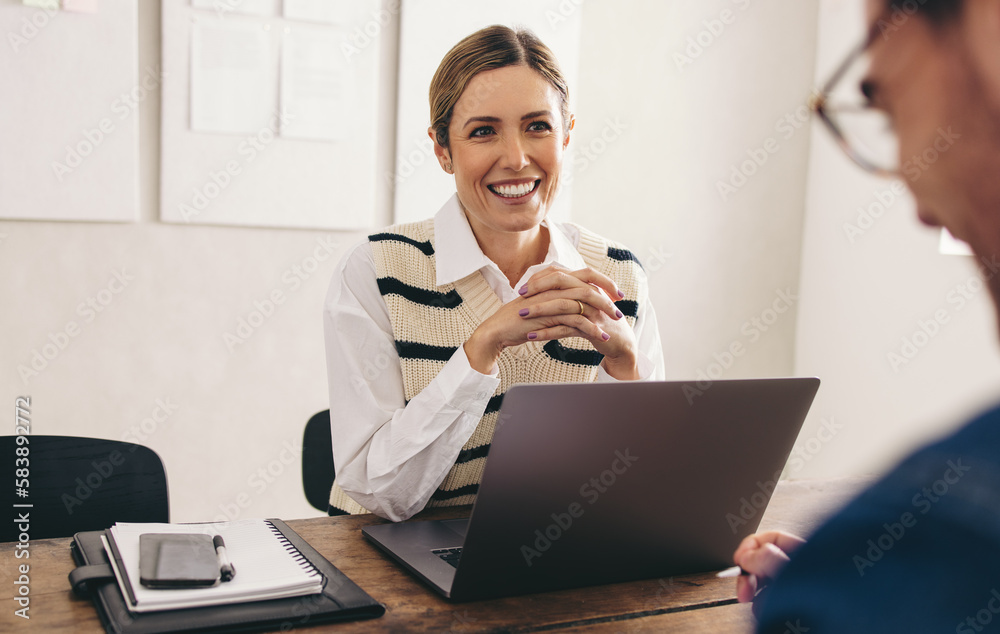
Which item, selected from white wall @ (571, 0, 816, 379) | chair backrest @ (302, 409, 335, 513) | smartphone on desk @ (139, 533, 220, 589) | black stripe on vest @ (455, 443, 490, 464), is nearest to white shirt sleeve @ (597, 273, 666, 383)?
black stripe on vest @ (455, 443, 490, 464)

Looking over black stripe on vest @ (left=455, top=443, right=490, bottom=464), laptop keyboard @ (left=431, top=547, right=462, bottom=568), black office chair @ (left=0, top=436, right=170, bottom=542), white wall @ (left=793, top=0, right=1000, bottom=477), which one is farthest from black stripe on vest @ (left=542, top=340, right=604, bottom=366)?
white wall @ (left=793, top=0, right=1000, bottom=477)

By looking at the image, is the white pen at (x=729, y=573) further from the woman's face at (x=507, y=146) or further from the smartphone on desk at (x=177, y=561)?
the woman's face at (x=507, y=146)

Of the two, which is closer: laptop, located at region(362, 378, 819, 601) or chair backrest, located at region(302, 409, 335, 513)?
laptop, located at region(362, 378, 819, 601)

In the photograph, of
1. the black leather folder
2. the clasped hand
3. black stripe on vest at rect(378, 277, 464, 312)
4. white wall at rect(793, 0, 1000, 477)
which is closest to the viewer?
the black leather folder

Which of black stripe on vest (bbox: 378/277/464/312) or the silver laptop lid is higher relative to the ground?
black stripe on vest (bbox: 378/277/464/312)

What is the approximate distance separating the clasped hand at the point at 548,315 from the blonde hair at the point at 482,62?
46 centimetres

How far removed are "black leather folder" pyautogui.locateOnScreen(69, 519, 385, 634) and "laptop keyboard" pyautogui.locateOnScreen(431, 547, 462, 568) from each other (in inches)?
5.7

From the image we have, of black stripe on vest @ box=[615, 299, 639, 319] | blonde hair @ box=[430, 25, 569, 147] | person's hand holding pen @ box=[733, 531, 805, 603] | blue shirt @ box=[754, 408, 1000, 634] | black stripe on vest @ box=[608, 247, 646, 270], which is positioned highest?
blonde hair @ box=[430, 25, 569, 147]

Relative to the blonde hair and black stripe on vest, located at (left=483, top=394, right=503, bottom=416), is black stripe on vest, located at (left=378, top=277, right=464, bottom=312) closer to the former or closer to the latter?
black stripe on vest, located at (left=483, top=394, right=503, bottom=416)

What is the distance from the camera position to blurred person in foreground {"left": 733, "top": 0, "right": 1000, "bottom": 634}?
0.32 meters

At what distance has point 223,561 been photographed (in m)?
0.95

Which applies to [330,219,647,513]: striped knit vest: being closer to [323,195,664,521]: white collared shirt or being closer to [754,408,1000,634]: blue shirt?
[323,195,664,521]: white collared shirt

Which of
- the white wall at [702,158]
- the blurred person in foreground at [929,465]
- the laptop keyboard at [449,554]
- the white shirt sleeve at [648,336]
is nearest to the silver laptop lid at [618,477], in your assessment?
the laptop keyboard at [449,554]

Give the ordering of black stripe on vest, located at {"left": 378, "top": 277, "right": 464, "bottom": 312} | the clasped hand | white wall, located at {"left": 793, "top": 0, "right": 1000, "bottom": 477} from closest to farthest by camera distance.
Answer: the clasped hand
black stripe on vest, located at {"left": 378, "top": 277, "right": 464, "bottom": 312}
white wall, located at {"left": 793, "top": 0, "right": 1000, "bottom": 477}
